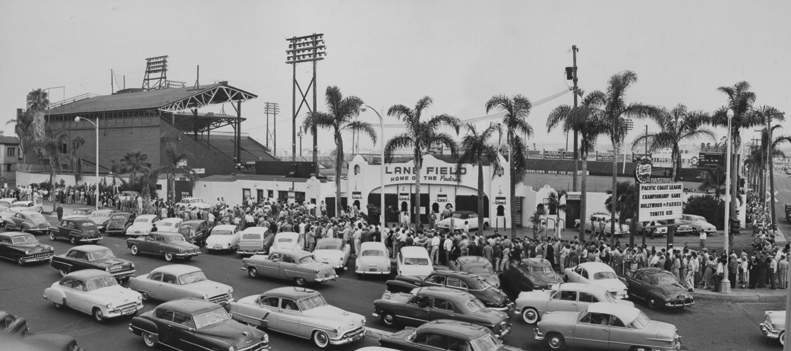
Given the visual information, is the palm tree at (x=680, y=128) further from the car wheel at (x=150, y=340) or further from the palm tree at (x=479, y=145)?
the car wheel at (x=150, y=340)

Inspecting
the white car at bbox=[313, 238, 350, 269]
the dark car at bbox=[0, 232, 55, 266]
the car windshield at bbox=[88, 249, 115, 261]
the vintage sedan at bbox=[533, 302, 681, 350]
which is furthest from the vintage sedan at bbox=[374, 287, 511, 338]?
the dark car at bbox=[0, 232, 55, 266]

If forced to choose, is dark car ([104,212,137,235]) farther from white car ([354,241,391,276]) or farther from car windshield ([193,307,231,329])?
car windshield ([193,307,231,329])

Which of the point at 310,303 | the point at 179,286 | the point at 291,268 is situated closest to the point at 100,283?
the point at 179,286

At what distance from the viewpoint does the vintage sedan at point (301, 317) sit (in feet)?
45.1

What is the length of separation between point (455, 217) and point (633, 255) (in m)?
17.5

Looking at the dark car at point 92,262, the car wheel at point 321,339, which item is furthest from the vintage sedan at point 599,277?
the dark car at point 92,262

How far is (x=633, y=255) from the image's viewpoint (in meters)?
21.4

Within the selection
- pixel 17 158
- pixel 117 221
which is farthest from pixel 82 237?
pixel 17 158

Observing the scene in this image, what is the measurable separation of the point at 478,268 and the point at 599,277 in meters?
3.88

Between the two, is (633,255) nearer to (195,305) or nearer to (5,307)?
(195,305)

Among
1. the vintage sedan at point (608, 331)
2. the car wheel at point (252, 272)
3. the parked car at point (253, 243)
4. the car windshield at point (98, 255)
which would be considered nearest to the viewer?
the vintage sedan at point (608, 331)

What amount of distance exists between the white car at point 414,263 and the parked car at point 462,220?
1557 cm

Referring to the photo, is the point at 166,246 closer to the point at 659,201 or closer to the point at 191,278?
the point at 191,278

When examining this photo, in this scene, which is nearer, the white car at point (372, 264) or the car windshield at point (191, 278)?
the car windshield at point (191, 278)
